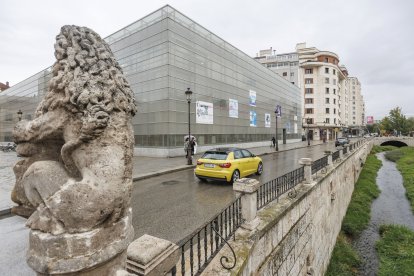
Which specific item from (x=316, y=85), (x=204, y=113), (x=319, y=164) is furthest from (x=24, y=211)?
(x=316, y=85)

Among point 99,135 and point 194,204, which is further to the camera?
point 194,204

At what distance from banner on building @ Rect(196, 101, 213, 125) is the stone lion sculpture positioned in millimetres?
21178

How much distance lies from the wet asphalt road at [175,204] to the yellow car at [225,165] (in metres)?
0.43

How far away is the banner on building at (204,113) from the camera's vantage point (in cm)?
2334

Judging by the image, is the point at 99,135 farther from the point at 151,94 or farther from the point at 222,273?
the point at 151,94

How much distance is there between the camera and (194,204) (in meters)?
7.02

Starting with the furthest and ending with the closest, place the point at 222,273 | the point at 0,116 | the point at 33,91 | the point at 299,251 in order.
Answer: the point at 0,116
the point at 33,91
the point at 299,251
the point at 222,273

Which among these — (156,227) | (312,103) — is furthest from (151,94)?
(312,103)

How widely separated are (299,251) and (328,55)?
71.6 meters

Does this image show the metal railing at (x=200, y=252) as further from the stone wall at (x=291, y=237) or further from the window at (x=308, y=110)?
the window at (x=308, y=110)

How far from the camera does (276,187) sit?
249 inches

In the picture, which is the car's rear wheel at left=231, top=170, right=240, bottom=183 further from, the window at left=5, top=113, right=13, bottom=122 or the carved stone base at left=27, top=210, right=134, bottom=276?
the window at left=5, top=113, right=13, bottom=122

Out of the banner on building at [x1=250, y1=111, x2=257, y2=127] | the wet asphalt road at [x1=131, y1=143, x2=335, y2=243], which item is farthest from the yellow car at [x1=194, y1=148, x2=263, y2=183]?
the banner on building at [x1=250, y1=111, x2=257, y2=127]

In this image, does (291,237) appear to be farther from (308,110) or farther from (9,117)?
(308,110)
